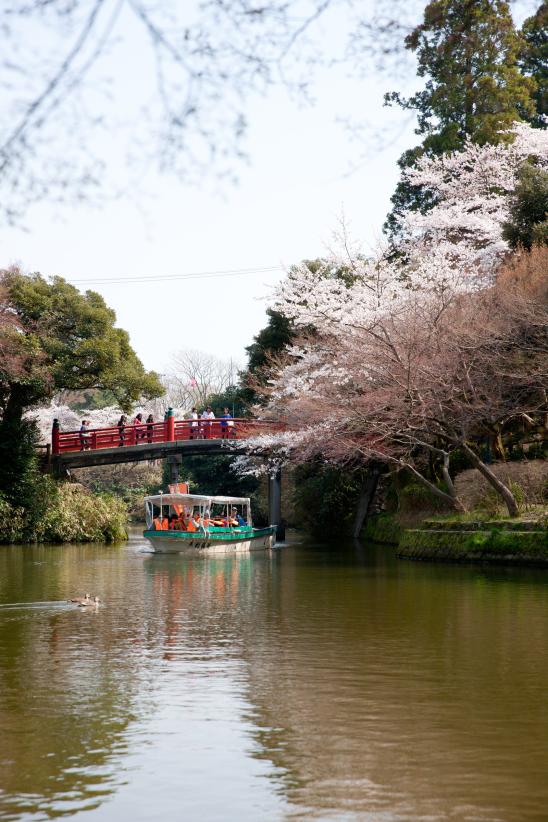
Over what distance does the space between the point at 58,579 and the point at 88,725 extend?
41.7 ft

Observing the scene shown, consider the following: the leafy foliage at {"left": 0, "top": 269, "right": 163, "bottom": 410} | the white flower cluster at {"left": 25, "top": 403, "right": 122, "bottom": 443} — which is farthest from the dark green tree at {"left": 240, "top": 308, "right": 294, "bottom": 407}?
the white flower cluster at {"left": 25, "top": 403, "right": 122, "bottom": 443}

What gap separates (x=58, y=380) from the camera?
3450cm

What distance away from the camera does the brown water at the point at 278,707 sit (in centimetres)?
618

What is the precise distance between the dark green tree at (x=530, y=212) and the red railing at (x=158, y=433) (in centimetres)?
1225

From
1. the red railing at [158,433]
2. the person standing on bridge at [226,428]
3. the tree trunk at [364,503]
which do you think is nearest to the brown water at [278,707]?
the red railing at [158,433]

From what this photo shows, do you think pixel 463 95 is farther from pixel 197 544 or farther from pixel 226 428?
pixel 226 428

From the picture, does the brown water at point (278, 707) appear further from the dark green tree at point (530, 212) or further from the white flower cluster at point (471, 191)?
the white flower cluster at point (471, 191)

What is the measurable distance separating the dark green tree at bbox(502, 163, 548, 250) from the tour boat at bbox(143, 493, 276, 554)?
13.2 meters

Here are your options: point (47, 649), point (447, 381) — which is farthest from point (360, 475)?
point (47, 649)

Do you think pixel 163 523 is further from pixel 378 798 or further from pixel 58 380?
pixel 378 798

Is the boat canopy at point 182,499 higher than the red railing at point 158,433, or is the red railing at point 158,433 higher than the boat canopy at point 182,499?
the red railing at point 158,433

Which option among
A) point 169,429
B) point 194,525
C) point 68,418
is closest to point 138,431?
point 169,429

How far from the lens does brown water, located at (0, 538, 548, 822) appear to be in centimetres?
618

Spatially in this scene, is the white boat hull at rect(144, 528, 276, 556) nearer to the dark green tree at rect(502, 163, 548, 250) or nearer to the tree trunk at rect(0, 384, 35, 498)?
the tree trunk at rect(0, 384, 35, 498)
